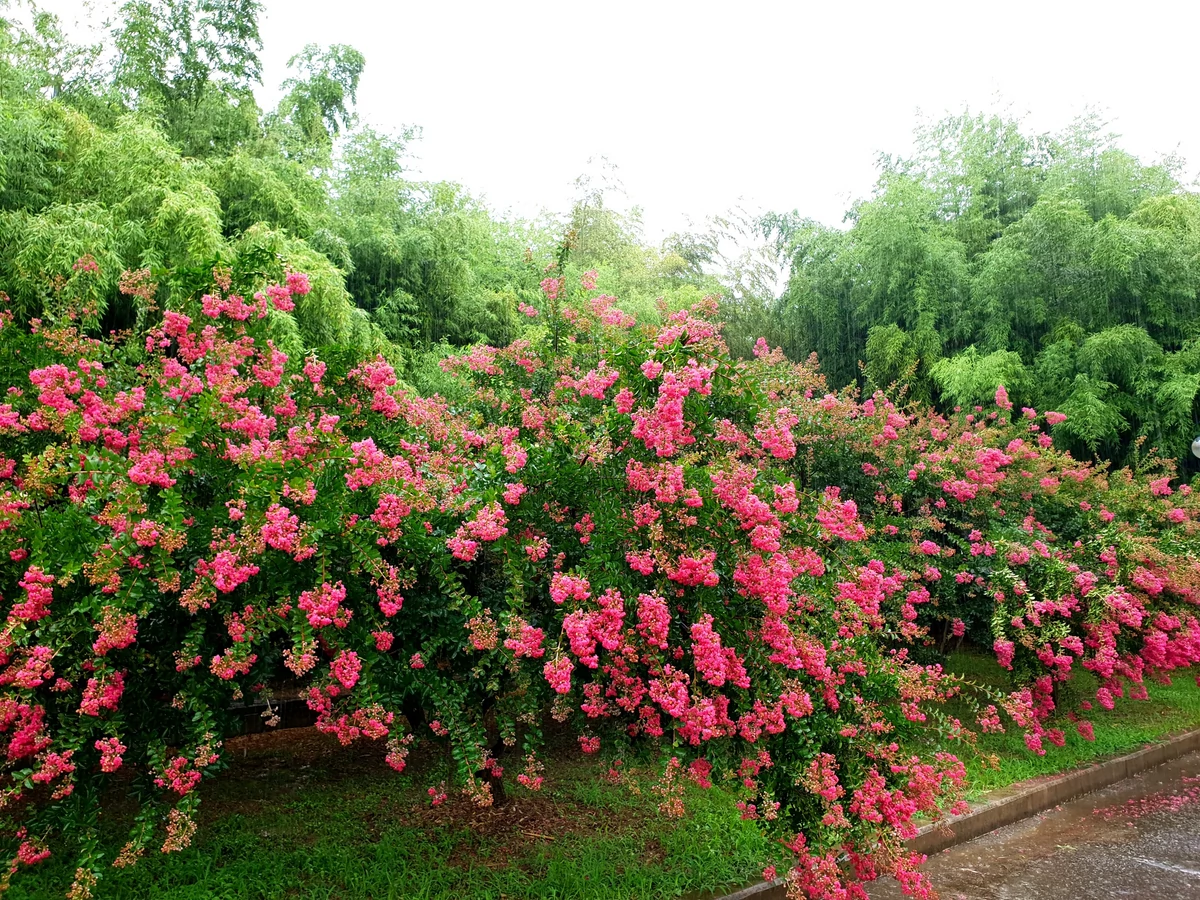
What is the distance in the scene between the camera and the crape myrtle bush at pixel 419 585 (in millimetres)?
2910

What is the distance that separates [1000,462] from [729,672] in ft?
17.4

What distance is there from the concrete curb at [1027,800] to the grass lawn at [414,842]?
0.48 feet

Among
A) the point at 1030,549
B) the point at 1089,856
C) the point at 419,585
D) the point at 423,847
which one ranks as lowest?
the point at 1089,856

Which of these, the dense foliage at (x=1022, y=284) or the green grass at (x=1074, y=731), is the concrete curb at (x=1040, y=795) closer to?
the green grass at (x=1074, y=731)

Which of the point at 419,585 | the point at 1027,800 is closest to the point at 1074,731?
the point at 1027,800

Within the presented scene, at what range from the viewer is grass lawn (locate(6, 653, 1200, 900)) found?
3.99 meters

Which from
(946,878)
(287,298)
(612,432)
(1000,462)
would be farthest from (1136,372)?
(287,298)

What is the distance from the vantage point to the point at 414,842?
4.49 m

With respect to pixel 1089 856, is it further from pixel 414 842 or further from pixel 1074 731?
pixel 414 842

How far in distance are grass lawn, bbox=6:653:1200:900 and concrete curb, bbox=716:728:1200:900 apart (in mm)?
146

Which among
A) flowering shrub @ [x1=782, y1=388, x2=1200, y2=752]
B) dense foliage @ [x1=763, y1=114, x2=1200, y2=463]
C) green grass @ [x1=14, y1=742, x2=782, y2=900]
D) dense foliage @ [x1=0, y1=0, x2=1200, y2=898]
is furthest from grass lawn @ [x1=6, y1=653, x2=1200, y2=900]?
dense foliage @ [x1=763, y1=114, x2=1200, y2=463]

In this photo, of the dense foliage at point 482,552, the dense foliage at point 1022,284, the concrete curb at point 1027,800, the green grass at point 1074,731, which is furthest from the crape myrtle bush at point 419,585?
the dense foliage at point 1022,284

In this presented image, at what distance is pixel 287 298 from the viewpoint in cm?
420

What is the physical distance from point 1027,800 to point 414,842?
4.67 metres
